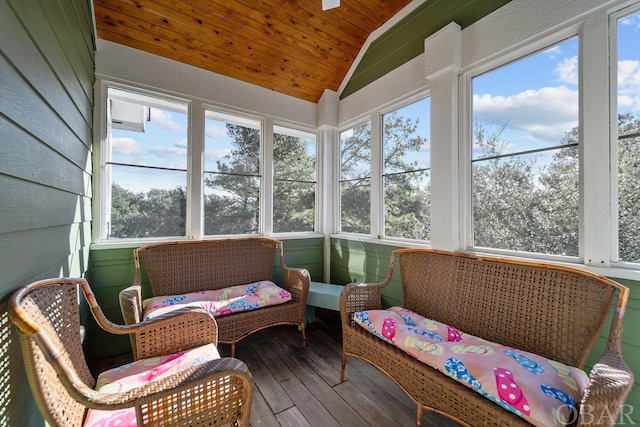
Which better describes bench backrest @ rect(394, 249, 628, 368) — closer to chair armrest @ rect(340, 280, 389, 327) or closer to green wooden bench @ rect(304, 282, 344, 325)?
chair armrest @ rect(340, 280, 389, 327)

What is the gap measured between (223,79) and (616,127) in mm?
3159

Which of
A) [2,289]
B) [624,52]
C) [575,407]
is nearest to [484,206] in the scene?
[624,52]

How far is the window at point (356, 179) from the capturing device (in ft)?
9.95

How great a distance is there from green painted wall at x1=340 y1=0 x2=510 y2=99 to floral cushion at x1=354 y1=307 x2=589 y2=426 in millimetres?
2314

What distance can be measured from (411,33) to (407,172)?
4.27 feet

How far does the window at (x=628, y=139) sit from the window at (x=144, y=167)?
3.25 m

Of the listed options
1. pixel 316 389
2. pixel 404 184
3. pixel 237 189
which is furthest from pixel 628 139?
pixel 237 189

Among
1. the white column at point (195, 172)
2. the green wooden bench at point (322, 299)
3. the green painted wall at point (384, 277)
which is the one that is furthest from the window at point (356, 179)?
the white column at point (195, 172)

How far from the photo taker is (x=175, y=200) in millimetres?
2586

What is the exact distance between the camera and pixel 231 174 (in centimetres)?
289

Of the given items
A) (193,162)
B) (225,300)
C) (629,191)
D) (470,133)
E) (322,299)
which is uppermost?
(470,133)

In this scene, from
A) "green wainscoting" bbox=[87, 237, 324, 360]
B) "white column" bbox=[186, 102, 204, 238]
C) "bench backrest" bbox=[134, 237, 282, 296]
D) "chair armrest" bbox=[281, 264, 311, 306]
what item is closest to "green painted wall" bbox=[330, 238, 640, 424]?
"chair armrest" bbox=[281, 264, 311, 306]

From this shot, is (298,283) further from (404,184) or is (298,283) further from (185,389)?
(185,389)

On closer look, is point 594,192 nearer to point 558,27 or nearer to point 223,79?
point 558,27
